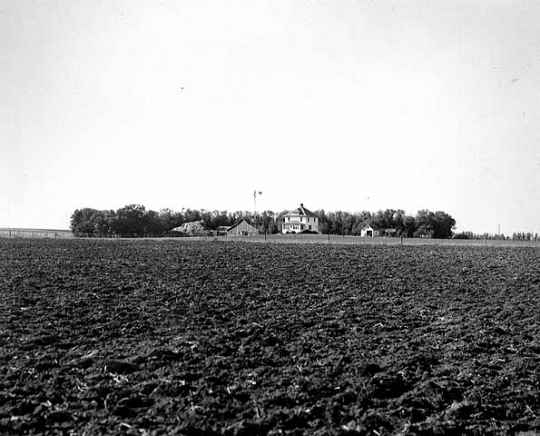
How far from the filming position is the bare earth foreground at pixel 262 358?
18.2ft

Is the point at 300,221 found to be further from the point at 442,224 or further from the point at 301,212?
the point at 442,224

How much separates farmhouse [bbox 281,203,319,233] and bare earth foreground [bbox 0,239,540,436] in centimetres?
10186

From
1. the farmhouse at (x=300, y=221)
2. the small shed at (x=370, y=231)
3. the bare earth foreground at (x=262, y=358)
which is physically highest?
the farmhouse at (x=300, y=221)

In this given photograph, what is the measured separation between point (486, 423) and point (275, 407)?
2.58 metres

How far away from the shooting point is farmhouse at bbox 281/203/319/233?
118 metres

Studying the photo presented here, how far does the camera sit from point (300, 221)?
4663 inches

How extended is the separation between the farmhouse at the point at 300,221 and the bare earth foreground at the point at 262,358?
334 ft

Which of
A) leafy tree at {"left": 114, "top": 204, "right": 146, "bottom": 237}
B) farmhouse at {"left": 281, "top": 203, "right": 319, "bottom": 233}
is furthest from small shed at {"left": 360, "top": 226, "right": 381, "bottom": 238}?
leafy tree at {"left": 114, "top": 204, "right": 146, "bottom": 237}

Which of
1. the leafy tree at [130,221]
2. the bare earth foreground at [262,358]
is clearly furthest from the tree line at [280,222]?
the bare earth foreground at [262,358]

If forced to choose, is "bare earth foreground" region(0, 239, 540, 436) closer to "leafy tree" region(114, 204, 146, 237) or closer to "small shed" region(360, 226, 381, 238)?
"small shed" region(360, 226, 381, 238)

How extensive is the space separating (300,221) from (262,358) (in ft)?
364

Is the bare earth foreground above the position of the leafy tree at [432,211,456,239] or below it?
below

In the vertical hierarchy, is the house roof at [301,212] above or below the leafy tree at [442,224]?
above

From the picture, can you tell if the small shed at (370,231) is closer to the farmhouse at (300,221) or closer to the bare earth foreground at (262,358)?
the farmhouse at (300,221)
